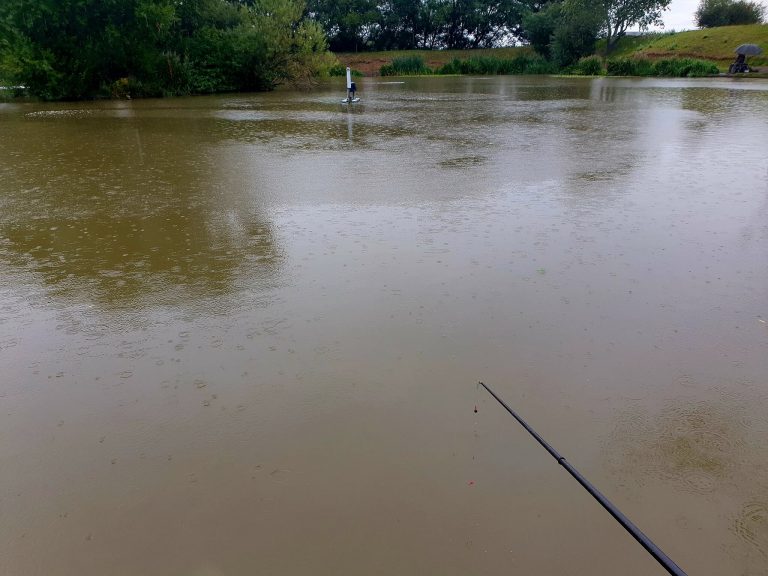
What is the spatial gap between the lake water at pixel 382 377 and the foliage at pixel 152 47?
19.1 m

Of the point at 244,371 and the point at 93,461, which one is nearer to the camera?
the point at 93,461

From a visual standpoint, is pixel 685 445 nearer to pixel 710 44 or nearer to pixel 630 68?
pixel 630 68

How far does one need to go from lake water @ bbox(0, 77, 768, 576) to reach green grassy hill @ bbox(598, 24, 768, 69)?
126 ft

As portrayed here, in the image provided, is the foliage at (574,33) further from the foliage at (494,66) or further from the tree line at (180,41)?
the foliage at (494,66)

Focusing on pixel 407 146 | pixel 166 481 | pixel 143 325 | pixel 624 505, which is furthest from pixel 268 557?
pixel 407 146

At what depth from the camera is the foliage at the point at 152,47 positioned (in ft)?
72.0

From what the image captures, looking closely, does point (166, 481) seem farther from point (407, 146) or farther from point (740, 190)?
point (407, 146)

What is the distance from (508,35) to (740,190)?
7281cm

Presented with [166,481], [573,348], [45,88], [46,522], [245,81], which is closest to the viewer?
[46,522]

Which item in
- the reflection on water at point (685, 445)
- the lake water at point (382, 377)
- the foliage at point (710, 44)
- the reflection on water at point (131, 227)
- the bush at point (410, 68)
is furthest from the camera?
the bush at point (410, 68)

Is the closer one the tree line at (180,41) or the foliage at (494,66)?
the tree line at (180,41)

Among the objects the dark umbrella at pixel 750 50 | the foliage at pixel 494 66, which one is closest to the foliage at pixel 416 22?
the foliage at pixel 494 66

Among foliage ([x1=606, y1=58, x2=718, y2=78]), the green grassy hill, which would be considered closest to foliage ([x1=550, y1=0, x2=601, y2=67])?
the green grassy hill

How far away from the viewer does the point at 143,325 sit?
389 centimetres
